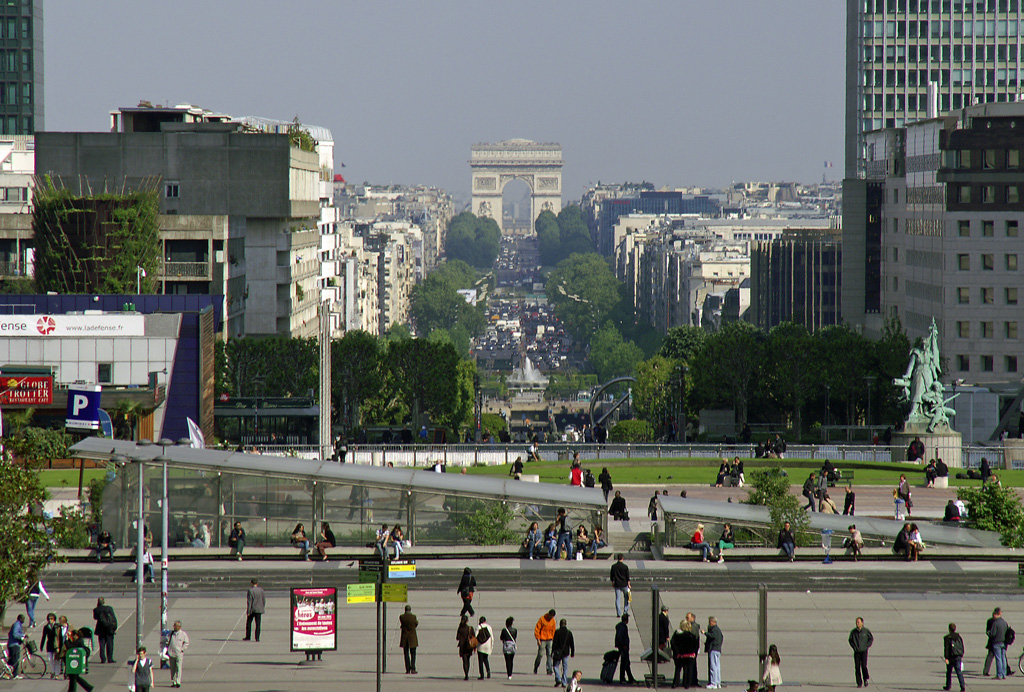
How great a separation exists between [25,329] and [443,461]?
67.2ft

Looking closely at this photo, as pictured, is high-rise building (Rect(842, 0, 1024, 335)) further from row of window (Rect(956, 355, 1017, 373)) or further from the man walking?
the man walking

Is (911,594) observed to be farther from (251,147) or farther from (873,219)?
(873,219)

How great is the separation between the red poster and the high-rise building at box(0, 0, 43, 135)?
80738 mm

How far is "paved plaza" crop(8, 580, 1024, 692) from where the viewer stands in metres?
31.9

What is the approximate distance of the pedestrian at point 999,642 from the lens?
31969 mm

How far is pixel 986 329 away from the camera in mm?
96500

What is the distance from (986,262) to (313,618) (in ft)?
239

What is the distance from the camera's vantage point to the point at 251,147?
96.3 metres

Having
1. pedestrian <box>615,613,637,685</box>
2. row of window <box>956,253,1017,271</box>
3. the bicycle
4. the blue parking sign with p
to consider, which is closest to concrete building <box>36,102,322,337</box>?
the blue parking sign with p

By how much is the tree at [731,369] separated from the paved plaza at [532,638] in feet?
163

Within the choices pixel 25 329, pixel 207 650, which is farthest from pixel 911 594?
pixel 25 329

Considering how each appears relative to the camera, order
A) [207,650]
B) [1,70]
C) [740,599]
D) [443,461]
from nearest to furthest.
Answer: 1. [207,650]
2. [740,599]
3. [443,461]
4. [1,70]

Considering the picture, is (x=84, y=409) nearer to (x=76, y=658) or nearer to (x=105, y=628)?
(x=105, y=628)

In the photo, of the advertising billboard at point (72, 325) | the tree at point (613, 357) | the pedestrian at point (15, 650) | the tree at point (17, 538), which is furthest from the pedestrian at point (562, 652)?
the tree at point (613, 357)
